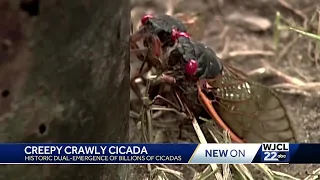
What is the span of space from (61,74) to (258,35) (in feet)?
3.06

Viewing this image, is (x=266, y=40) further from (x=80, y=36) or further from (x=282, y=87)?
(x=80, y=36)

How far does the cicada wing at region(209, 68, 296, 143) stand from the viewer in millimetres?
1241

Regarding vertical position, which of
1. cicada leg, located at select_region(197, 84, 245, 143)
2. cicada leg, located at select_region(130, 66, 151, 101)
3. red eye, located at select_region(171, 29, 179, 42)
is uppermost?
red eye, located at select_region(171, 29, 179, 42)

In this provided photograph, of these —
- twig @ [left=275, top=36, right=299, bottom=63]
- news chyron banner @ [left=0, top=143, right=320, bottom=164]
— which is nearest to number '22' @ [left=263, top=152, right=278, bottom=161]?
news chyron banner @ [left=0, top=143, right=320, bottom=164]

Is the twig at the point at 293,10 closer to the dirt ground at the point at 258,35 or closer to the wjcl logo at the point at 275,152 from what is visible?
the dirt ground at the point at 258,35

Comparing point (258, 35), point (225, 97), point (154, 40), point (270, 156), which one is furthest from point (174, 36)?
point (258, 35)

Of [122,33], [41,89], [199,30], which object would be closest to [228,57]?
[199,30]

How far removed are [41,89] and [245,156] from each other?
0.24m

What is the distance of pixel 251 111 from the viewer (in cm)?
126

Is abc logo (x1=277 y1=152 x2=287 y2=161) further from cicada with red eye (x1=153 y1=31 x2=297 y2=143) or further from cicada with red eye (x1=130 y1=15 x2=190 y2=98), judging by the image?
cicada with red eye (x1=130 y1=15 x2=190 y2=98)

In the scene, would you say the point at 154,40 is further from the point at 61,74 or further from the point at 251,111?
the point at 61,74

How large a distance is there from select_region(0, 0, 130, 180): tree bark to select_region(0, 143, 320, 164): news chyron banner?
0.01 metres

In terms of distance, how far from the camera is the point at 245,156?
0.95m

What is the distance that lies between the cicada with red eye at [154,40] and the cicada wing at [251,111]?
0.32 ft
